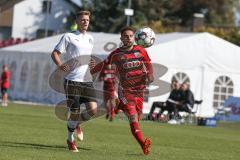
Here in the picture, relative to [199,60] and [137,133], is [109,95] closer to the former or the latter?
[199,60]

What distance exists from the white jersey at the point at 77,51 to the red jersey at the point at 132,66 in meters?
0.46

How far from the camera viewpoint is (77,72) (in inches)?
553

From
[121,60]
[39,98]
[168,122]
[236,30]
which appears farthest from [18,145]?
[236,30]

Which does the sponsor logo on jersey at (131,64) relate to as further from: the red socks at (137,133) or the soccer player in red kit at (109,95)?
the soccer player in red kit at (109,95)

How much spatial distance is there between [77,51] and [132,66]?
0.97m

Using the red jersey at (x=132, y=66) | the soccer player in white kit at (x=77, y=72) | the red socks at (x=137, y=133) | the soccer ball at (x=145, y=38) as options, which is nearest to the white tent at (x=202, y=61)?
the soccer ball at (x=145, y=38)

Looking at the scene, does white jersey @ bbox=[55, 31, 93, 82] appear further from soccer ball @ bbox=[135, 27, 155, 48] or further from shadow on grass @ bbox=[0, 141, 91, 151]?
soccer ball @ bbox=[135, 27, 155, 48]

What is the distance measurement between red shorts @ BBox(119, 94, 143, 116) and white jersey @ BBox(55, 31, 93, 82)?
0.83 m

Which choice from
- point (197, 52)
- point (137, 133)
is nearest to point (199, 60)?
point (197, 52)

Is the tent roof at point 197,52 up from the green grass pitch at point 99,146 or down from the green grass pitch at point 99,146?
up

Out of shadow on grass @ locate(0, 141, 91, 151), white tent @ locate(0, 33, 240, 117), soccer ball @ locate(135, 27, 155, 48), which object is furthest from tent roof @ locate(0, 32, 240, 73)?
shadow on grass @ locate(0, 141, 91, 151)

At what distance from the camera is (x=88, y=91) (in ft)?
46.3

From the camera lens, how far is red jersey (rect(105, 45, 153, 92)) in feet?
44.9

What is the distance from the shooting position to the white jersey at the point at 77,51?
13.9m
